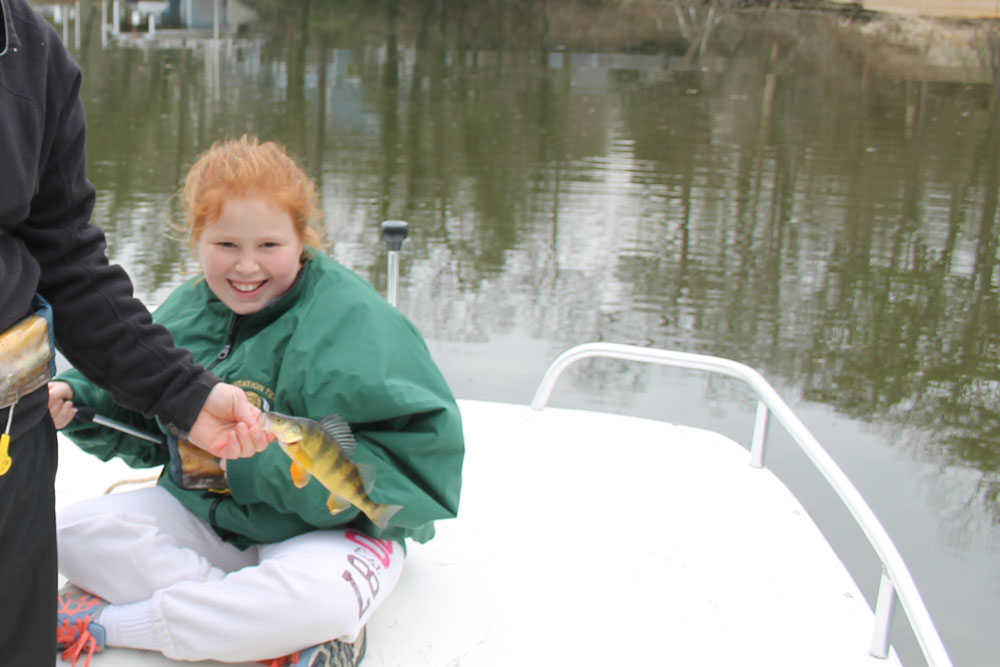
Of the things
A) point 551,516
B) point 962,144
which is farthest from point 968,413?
point 962,144

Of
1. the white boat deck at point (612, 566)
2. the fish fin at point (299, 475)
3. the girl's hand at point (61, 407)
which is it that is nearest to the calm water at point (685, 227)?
the white boat deck at point (612, 566)

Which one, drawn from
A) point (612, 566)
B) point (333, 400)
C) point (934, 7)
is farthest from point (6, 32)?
point (934, 7)

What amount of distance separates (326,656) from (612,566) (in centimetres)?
77

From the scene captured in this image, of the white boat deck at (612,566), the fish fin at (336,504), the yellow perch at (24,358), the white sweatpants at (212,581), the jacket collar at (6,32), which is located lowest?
the white boat deck at (612,566)

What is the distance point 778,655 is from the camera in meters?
2.08

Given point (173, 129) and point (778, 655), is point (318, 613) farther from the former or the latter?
point (173, 129)

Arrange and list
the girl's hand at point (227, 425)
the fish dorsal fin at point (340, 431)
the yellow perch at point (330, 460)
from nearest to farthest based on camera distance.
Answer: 1. the girl's hand at point (227, 425)
2. the yellow perch at point (330, 460)
3. the fish dorsal fin at point (340, 431)

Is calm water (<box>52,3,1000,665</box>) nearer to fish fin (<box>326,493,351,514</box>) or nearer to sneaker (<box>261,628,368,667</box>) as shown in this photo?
fish fin (<box>326,493,351,514</box>)

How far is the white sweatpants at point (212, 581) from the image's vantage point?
185cm

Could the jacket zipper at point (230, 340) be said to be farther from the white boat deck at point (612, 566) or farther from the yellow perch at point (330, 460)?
the white boat deck at point (612, 566)

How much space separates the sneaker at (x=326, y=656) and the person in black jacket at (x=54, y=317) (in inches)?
23.0

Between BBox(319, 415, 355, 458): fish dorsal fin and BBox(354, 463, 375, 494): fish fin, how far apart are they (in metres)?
0.03

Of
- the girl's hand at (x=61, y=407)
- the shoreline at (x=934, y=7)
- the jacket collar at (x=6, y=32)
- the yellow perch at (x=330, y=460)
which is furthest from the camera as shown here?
the shoreline at (x=934, y=7)

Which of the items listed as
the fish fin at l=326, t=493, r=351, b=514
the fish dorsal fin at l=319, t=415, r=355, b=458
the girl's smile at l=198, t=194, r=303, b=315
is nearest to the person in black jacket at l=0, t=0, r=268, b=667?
the fish dorsal fin at l=319, t=415, r=355, b=458
